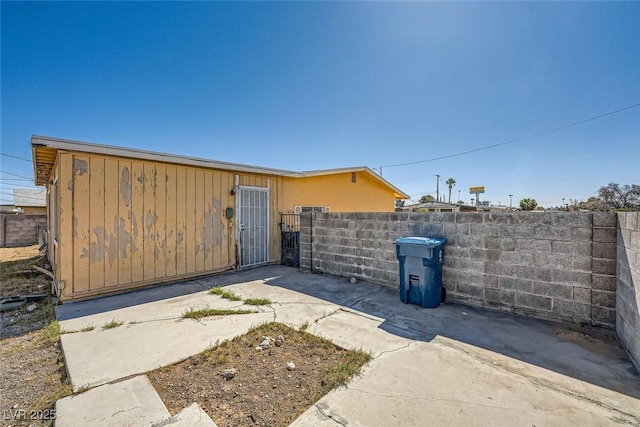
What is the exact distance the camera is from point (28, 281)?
6230 mm

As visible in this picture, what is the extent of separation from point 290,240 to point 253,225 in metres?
1.17

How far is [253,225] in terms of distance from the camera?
7406 mm

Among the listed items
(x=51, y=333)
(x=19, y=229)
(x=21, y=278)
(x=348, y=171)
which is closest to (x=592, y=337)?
(x=51, y=333)

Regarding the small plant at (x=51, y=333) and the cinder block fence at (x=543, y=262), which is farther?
the small plant at (x=51, y=333)

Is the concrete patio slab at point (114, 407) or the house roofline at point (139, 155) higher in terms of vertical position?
the house roofline at point (139, 155)

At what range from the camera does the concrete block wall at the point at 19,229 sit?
12.6 m

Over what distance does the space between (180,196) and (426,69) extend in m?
7.97

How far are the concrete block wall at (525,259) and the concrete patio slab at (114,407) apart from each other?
4.31 m

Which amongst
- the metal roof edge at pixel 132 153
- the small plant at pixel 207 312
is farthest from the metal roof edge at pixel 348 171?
the small plant at pixel 207 312

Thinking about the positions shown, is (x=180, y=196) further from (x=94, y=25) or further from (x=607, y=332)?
(x=607, y=332)

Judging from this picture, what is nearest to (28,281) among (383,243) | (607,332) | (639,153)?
(383,243)

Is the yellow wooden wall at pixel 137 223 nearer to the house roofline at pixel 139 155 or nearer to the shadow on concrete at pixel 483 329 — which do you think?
the house roofline at pixel 139 155

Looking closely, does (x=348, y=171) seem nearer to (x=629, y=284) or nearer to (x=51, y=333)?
(x=629, y=284)

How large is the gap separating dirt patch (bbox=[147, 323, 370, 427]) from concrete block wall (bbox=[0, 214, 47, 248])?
16011mm
